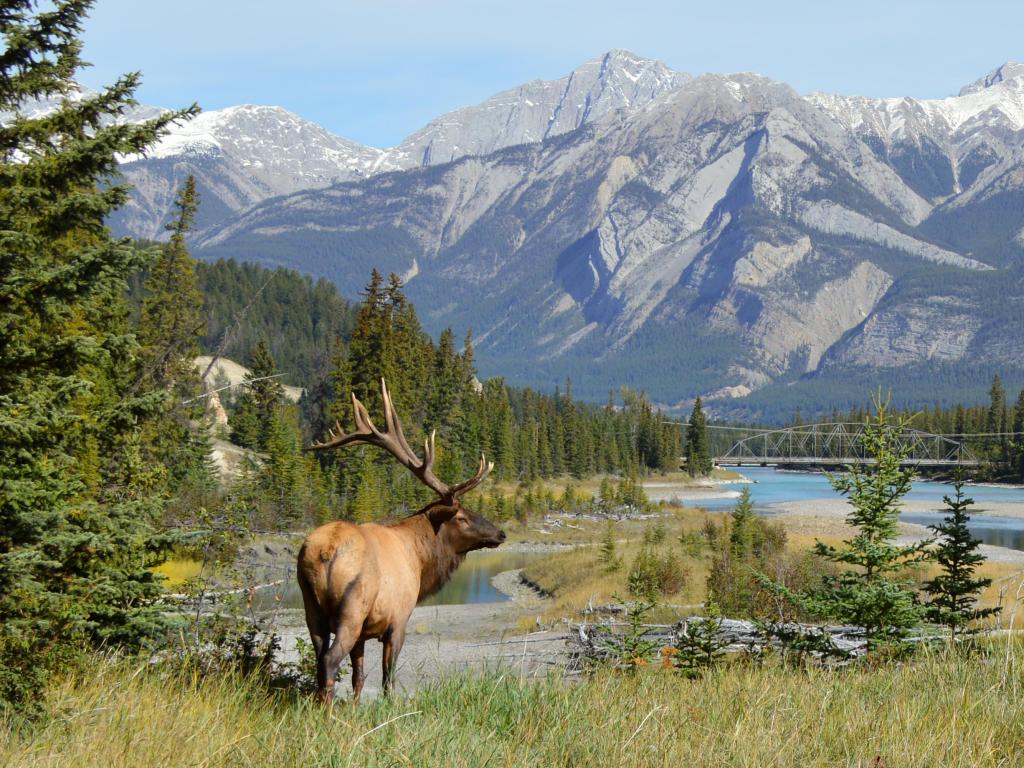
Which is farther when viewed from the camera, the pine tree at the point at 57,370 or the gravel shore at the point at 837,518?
the gravel shore at the point at 837,518

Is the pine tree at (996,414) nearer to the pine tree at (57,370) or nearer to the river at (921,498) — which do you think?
the river at (921,498)

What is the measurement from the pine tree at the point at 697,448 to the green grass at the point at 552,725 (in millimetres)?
125099

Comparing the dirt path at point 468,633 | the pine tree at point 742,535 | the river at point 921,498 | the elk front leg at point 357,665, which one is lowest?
the river at point 921,498

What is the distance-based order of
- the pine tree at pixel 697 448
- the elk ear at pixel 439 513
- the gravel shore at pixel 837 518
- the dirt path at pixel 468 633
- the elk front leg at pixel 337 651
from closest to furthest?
the elk front leg at pixel 337 651, the elk ear at pixel 439 513, the dirt path at pixel 468 633, the gravel shore at pixel 837 518, the pine tree at pixel 697 448

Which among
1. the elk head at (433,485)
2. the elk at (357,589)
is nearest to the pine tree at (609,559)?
the elk head at (433,485)

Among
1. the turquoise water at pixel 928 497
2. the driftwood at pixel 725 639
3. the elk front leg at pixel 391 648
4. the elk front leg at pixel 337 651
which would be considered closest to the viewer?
the elk front leg at pixel 337 651

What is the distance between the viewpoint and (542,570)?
42.4 meters

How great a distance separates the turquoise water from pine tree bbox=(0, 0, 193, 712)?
24799mm

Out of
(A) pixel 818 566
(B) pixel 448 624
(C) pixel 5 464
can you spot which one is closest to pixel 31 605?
(C) pixel 5 464

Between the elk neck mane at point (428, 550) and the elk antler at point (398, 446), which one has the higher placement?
the elk antler at point (398, 446)

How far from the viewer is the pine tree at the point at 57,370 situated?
24.5 ft

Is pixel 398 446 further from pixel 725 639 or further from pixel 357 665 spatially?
pixel 725 639

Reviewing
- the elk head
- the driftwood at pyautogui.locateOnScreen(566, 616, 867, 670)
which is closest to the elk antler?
the elk head

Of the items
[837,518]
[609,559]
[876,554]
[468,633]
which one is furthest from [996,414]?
[876,554]
